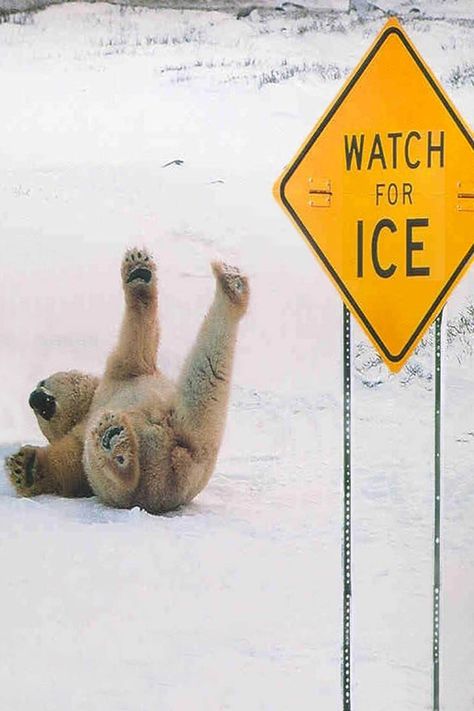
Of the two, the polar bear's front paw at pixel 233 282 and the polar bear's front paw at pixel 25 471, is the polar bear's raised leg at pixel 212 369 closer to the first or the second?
the polar bear's front paw at pixel 233 282

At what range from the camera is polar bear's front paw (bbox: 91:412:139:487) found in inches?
94.7

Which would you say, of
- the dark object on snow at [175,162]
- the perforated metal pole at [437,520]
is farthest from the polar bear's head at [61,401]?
the perforated metal pole at [437,520]

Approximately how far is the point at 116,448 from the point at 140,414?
0.09 meters

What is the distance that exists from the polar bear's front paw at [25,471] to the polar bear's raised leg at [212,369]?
1.02 feet

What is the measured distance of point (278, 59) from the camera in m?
2.42

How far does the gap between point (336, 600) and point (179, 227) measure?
877mm

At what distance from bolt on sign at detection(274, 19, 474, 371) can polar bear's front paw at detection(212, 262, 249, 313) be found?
6.6 inches

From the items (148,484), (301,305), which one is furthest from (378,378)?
(148,484)

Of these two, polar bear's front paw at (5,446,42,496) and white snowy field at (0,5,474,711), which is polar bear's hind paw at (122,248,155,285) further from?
polar bear's front paw at (5,446,42,496)

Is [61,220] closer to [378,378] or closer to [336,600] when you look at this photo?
[378,378]

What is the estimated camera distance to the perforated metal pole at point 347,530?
97.2 inches

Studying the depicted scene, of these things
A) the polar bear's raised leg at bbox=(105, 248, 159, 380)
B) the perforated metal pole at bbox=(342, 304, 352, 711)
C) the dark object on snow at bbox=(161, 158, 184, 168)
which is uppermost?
the dark object on snow at bbox=(161, 158, 184, 168)

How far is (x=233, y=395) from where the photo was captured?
2479 mm

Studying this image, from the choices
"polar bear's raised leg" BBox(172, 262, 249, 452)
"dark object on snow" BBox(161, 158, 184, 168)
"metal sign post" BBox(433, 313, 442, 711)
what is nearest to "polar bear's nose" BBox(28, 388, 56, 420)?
"polar bear's raised leg" BBox(172, 262, 249, 452)
